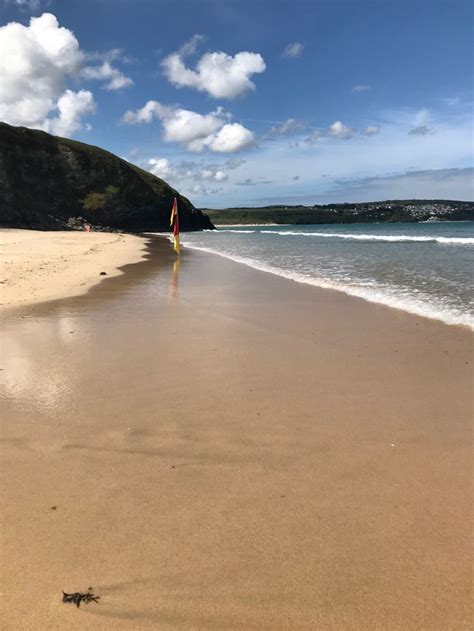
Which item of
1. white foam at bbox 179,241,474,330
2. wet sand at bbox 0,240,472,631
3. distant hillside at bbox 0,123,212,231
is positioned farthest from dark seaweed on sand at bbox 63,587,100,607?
distant hillside at bbox 0,123,212,231

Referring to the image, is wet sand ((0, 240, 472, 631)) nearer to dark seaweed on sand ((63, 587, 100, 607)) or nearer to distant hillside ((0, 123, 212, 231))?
dark seaweed on sand ((63, 587, 100, 607))

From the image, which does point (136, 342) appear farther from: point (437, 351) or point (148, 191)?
point (148, 191)

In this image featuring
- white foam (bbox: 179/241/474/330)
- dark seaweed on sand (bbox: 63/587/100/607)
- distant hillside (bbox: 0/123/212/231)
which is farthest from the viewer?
distant hillside (bbox: 0/123/212/231)

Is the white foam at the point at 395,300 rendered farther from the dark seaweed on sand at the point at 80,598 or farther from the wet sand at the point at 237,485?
the dark seaweed on sand at the point at 80,598

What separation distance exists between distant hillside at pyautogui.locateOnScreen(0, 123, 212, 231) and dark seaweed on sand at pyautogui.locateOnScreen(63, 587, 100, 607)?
7588 cm

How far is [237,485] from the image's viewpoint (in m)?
3.37

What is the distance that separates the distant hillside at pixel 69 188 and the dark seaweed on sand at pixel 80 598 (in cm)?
7588

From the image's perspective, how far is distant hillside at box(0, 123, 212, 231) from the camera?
238 feet

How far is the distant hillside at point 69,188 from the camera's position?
72625 mm

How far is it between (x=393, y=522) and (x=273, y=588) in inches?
38.1

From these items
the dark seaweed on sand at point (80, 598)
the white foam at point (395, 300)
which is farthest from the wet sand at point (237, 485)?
the white foam at point (395, 300)

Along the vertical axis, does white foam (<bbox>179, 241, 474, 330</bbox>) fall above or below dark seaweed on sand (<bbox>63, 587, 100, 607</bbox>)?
above

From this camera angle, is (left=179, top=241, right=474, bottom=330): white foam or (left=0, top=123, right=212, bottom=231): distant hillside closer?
(left=179, top=241, right=474, bottom=330): white foam

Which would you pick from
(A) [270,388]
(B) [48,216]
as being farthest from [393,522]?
(B) [48,216]
